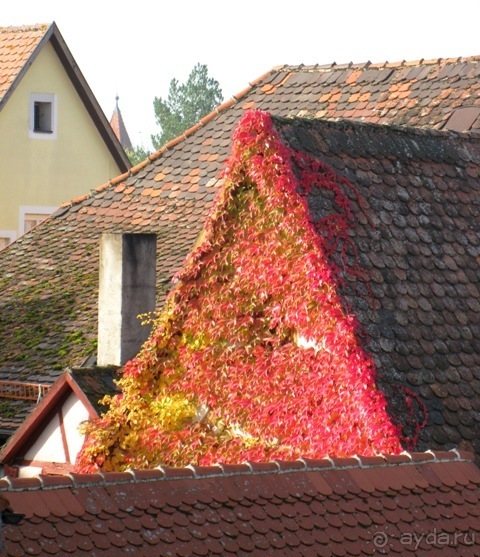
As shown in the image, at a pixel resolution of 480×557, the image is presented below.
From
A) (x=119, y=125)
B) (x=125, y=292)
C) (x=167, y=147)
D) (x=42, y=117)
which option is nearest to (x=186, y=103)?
(x=119, y=125)

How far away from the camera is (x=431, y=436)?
12055mm

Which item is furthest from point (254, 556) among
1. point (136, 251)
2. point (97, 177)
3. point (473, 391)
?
point (97, 177)

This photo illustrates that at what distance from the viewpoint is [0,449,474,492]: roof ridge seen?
8781 mm

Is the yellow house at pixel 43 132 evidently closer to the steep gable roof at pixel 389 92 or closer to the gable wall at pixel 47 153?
the gable wall at pixel 47 153

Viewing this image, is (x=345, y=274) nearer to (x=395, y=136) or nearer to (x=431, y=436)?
(x=431, y=436)

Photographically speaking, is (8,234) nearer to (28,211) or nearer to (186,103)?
(28,211)

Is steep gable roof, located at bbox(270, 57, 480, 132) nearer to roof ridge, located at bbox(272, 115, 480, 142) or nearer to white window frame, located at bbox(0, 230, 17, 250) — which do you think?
roof ridge, located at bbox(272, 115, 480, 142)

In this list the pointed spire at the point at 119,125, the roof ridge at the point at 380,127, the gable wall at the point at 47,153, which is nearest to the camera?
the roof ridge at the point at 380,127

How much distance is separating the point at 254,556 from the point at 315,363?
12.2ft

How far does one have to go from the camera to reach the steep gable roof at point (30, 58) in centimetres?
3091

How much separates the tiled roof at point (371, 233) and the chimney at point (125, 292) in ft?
5.20

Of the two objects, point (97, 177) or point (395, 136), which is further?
point (97, 177)

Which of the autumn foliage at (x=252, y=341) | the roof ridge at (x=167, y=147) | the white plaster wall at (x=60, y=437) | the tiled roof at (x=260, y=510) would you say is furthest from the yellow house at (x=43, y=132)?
the tiled roof at (x=260, y=510)

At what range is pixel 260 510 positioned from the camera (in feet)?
30.9
